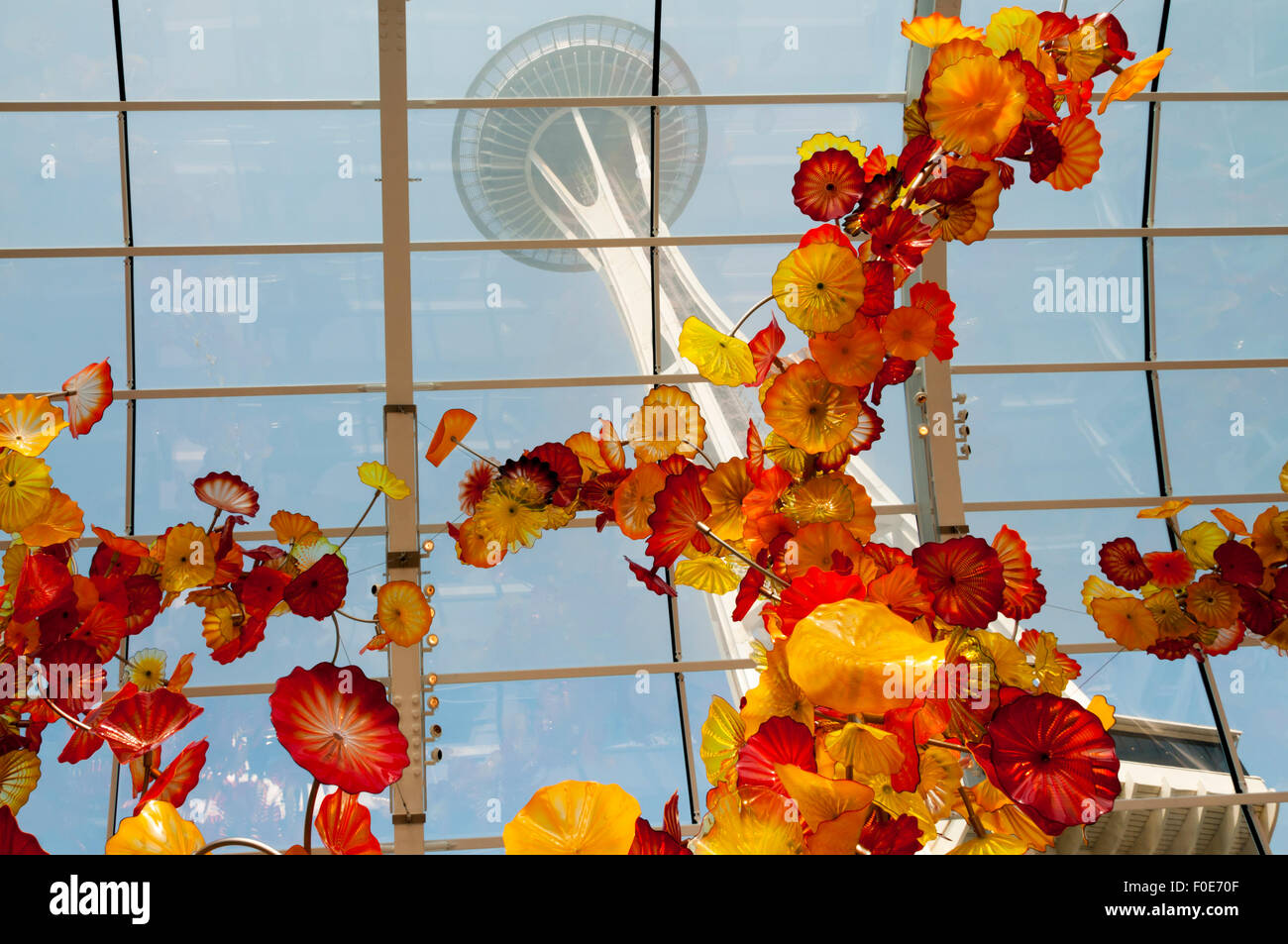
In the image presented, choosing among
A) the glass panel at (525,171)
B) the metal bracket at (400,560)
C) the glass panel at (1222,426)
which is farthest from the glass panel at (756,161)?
the glass panel at (1222,426)

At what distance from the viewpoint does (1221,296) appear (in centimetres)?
777

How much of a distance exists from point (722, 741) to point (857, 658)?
57 cm

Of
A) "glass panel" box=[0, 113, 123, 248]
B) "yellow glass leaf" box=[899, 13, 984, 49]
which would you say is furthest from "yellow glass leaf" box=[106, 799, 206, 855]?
"glass panel" box=[0, 113, 123, 248]

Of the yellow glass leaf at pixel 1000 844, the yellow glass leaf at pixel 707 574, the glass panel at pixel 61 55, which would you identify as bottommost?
the yellow glass leaf at pixel 1000 844

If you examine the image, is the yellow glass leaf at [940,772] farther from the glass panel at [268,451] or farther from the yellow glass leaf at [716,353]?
the glass panel at [268,451]

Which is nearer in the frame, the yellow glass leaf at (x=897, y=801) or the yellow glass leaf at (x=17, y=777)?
the yellow glass leaf at (x=897, y=801)

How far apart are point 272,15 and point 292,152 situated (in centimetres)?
111

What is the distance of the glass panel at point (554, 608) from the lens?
7227 mm

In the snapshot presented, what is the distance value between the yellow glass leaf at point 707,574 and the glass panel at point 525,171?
569cm

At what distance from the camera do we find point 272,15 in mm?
6996

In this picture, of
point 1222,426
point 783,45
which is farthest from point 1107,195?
point 783,45

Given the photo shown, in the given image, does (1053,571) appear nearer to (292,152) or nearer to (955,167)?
(955,167)

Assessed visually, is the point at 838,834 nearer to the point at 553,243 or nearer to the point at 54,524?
the point at 54,524
